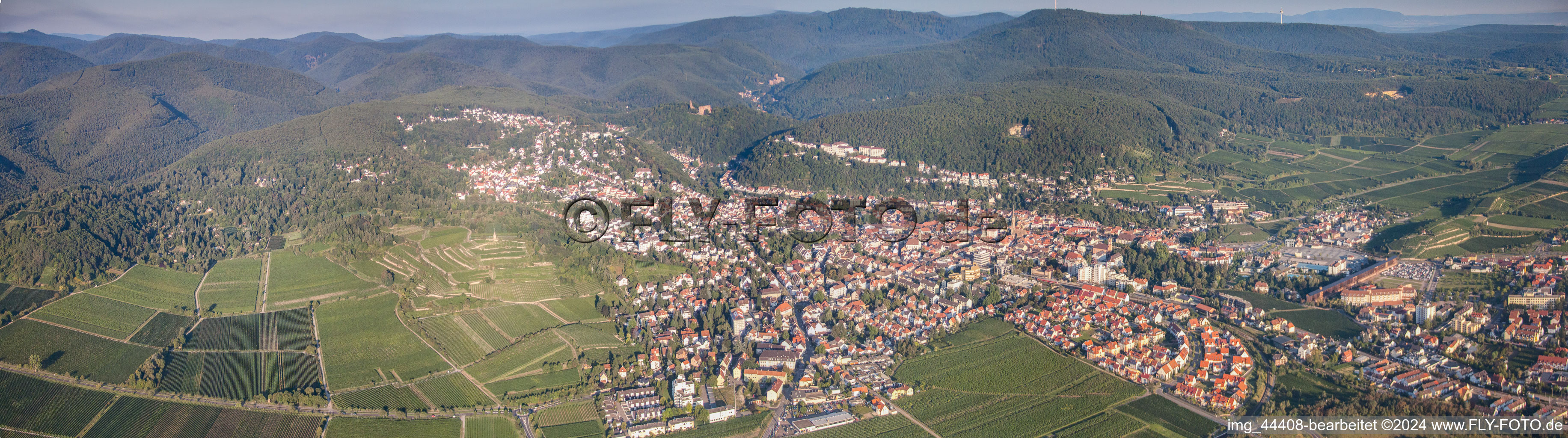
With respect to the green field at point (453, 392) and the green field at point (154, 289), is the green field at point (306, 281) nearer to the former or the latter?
the green field at point (154, 289)

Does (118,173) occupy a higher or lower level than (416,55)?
lower

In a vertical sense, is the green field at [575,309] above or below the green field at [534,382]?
above

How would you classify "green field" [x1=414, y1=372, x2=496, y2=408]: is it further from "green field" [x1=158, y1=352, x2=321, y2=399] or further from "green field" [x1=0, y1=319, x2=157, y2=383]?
"green field" [x1=0, y1=319, x2=157, y2=383]

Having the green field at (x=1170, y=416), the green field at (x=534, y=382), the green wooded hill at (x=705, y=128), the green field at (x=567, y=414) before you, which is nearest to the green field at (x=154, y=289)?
the green field at (x=534, y=382)

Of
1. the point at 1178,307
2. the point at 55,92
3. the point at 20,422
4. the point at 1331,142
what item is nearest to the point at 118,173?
the point at 55,92

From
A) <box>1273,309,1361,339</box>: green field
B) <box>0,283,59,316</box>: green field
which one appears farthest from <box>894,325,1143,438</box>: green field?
<box>0,283,59,316</box>: green field

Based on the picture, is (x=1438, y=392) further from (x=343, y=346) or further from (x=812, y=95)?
(x=812, y=95)
